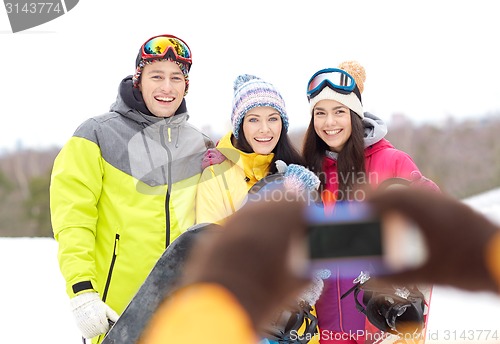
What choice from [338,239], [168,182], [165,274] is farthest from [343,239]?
[168,182]

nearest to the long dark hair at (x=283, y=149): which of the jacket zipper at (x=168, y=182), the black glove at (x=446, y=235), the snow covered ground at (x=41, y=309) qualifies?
the jacket zipper at (x=168, y=182)

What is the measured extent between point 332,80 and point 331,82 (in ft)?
0.04

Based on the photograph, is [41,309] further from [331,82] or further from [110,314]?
[331,82]

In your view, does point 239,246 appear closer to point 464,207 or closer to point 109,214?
point 464,207

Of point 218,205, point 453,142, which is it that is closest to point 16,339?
point 218,205

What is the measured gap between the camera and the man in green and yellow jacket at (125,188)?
66.6 inches

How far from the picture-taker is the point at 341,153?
1915mm

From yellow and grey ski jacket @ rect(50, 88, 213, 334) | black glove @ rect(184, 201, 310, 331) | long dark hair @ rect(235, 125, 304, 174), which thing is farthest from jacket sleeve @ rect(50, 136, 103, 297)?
black glove @ rect(184, 201, 310, 331)

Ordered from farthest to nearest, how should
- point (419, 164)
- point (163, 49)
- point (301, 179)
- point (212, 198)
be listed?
point (419, 164) < point (163, 49) < point (212, 198) < point (301, 179)

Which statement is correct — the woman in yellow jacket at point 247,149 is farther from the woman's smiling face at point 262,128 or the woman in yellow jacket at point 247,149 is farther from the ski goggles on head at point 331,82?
the ski goggles on head at point 331,82

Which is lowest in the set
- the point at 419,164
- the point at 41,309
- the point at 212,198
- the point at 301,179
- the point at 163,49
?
the point at 419,164

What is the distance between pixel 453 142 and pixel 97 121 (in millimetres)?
17877

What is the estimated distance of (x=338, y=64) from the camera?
2.27 metres

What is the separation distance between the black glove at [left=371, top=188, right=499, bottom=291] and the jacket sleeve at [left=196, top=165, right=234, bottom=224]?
4.53ft
